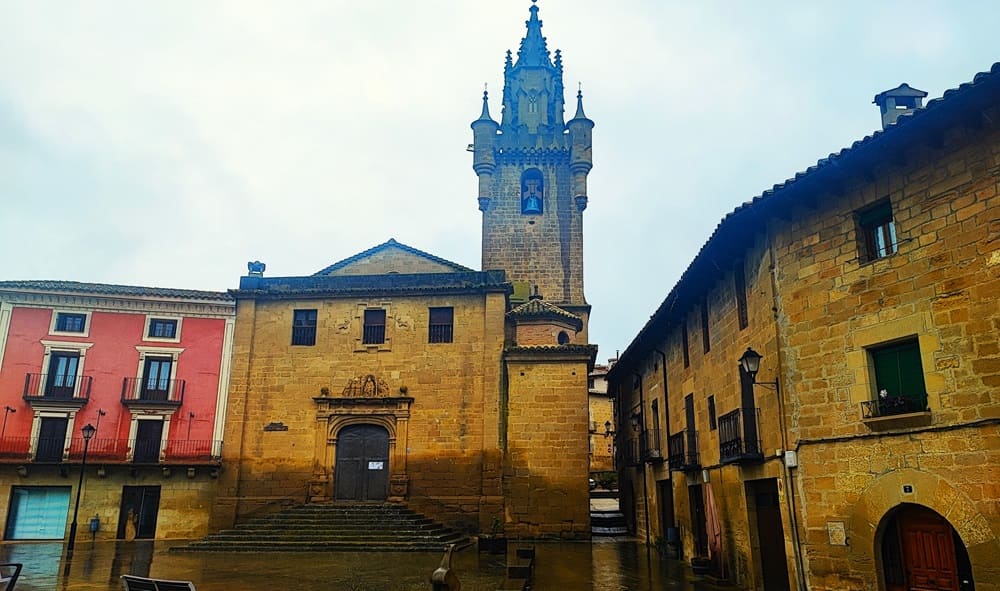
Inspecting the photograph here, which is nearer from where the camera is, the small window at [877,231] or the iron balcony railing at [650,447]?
the small window at [877,231]

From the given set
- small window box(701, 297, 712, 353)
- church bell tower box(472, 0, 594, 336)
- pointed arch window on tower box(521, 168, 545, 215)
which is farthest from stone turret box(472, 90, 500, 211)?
small window box(701, 297, 712, 353)

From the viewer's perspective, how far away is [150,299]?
1105 inches

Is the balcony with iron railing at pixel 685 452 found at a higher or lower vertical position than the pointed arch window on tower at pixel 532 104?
lower

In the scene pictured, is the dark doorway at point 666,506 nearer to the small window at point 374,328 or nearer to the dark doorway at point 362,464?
the dark doorway at point 362,464

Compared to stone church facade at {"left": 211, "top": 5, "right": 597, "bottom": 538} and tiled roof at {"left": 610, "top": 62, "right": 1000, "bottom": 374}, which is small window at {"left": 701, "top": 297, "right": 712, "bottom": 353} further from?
stone church facade at {"left": 211, "top": 5, "right": 597, "bottom": 538}

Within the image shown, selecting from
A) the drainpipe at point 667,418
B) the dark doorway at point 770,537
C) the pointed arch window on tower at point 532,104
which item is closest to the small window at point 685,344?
the drainpipe at point 667,418

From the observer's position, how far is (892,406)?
1016 centimetres

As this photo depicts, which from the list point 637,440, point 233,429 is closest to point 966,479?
point 637,440

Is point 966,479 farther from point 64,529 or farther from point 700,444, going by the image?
point 64,529

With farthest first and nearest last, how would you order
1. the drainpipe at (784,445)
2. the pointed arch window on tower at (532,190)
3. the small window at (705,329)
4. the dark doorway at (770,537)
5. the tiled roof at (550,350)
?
1. the pointed arch window on tower at (532,190)
2. the tiled roof at (550,350)
3. the small window at (705,329)
4. the dark doorway at (770,537)
5. the drainpipe at (784,445)

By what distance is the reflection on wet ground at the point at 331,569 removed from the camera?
47.0 feet

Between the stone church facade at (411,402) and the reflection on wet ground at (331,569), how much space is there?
10.4 feet

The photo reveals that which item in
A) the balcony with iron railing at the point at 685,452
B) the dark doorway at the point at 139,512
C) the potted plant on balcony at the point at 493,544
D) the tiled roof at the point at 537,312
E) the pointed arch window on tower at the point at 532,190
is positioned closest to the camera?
the balcony with iron railing at the point at 685,452

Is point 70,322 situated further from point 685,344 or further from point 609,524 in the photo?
point 609,524
